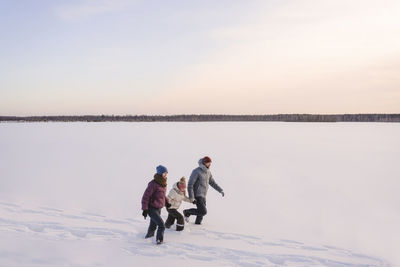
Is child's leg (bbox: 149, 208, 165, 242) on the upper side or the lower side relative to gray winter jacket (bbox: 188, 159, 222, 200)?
lower

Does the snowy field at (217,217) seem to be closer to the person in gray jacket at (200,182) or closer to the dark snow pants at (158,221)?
the dark snow pants at (158,221)

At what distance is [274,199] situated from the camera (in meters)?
9.97


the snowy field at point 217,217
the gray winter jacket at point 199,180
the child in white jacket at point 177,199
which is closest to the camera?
the snowy field at point 217,217

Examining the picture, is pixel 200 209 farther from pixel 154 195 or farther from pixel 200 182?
pixel 154 195

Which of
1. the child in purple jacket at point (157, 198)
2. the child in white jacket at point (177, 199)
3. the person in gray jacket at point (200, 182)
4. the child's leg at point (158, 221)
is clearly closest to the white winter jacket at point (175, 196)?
the child in white jacket at point (177, 199)

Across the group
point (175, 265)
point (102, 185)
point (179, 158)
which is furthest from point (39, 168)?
point (175, 265)

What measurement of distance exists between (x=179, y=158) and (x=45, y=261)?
1268cm

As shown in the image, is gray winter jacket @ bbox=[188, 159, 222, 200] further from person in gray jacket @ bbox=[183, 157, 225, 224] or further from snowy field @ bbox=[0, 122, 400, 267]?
snowy field @ bbox=[0, 122, 400, 267]

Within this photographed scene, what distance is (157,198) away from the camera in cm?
599

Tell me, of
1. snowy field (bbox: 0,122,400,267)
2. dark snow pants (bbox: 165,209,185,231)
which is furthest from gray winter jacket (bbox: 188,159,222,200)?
snowy field (bbox: 0,122,400,267)

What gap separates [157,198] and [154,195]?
0.23 feet

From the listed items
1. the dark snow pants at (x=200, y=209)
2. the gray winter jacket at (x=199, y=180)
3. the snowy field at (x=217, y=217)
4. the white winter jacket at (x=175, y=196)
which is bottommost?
the snowy field at (x=217, y=217)

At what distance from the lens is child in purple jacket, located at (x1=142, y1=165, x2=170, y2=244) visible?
5.86 m

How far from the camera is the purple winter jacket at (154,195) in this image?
5.87 meters
